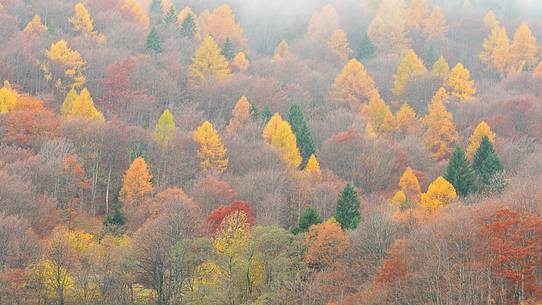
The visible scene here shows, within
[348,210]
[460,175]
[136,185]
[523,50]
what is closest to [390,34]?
[523,50]

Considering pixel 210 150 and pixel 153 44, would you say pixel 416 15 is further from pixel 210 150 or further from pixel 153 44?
pixel 210 150

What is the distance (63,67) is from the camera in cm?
8194

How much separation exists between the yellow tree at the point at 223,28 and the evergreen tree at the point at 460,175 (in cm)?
5945

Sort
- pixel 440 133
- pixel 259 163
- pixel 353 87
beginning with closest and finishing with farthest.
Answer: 1. pixel 259 163
2. pixel 440 133
3. pixel 353 87

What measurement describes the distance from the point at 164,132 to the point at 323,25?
6155cm

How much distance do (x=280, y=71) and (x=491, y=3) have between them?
71744 mm

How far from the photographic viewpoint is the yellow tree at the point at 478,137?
223 feet

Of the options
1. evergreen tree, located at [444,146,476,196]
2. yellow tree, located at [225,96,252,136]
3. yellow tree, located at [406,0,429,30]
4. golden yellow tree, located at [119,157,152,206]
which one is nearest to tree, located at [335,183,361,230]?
evergreen tree, located at [444,146,476,196]

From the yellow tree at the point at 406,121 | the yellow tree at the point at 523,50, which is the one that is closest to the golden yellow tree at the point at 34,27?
the yellow tree at the point at 406,121

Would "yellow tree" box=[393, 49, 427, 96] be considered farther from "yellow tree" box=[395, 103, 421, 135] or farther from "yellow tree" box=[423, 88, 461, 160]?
"yellow tree" box=[423, 88, 461, 160]

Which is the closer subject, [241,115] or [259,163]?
[259,163]

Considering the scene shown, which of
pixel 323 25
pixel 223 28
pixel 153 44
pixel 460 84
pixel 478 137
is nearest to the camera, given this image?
pixel 478 137

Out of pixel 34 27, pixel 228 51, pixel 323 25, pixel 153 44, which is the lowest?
pixel 153 44

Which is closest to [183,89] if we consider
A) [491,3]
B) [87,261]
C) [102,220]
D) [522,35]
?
[102,220]
